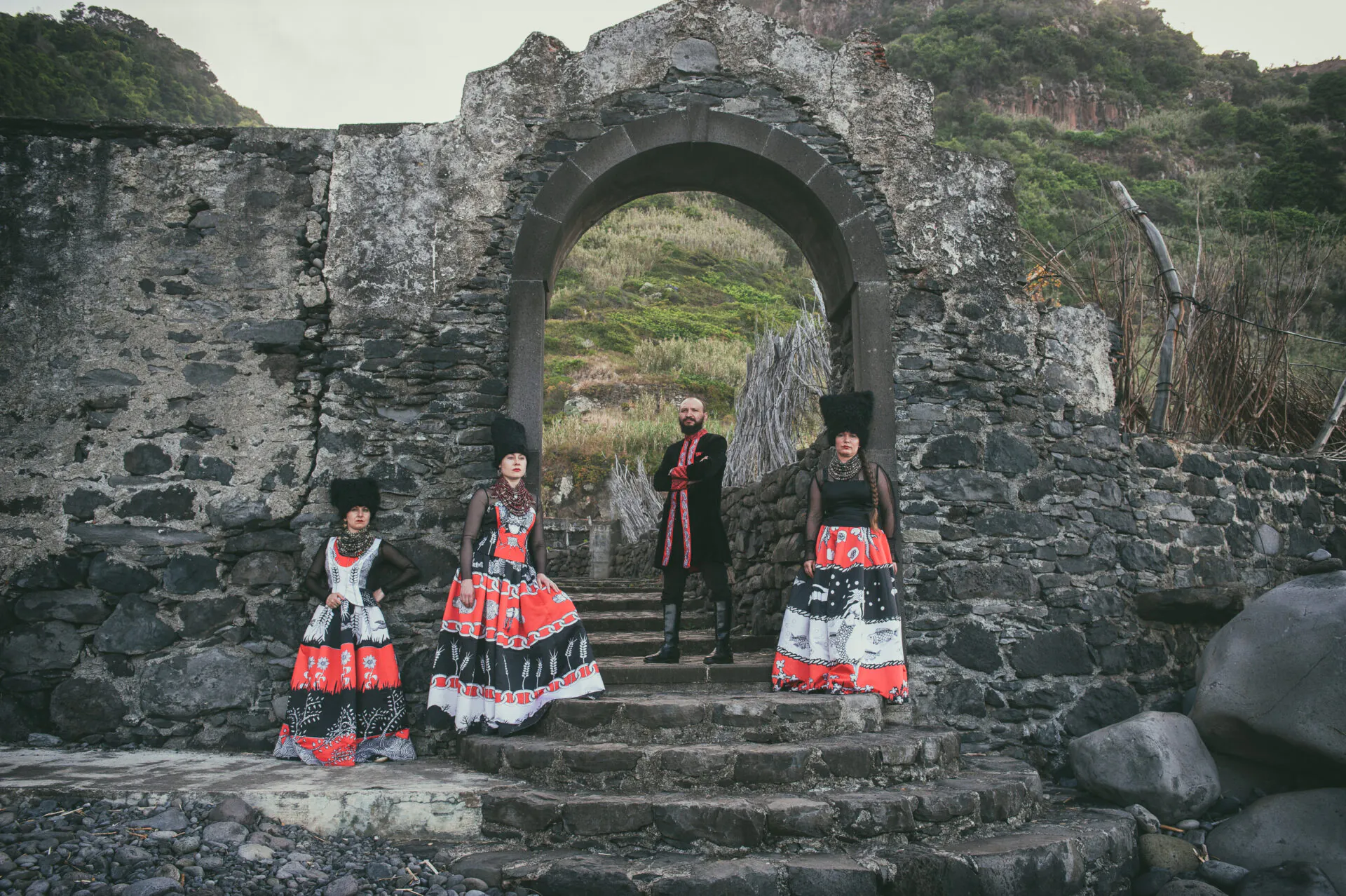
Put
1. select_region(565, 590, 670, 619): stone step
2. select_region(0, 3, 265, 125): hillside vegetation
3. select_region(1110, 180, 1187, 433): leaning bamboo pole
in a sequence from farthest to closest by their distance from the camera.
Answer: select_region(0, 3, 265, 125): hillside vegetation < select_region(565, 590, 670, 619): stone step < select_region(1110, 180, 1187, 433): leaning bamboo pole

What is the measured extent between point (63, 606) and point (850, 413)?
183 inches

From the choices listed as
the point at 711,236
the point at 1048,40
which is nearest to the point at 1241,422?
the point at 711,236

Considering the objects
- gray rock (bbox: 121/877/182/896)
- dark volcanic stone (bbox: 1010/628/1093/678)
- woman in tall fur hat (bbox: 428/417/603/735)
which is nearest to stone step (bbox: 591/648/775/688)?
woman in tall fur hat (bbox: 428/417/603/735)

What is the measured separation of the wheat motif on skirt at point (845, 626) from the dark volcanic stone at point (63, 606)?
3884 millimetres

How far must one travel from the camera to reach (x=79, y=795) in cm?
350

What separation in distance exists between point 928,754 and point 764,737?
2.57 feet

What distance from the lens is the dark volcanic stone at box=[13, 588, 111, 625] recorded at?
4.80 m

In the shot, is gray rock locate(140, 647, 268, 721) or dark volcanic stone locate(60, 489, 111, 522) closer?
gray rock locate(140, 647, 268, 721)

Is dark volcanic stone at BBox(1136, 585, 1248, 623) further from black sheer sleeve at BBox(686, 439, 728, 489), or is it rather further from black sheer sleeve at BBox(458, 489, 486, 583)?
black sheer sleeve at BBox(458, 489, 486, 583)

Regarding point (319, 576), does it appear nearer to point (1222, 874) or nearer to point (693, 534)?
point (693, 534)

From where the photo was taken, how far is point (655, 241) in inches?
1229

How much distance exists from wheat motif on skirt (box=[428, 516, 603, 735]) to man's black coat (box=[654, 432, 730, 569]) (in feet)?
3.06

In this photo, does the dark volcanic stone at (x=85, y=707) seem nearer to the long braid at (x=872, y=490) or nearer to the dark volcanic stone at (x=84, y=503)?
the dark volcanic stone at (x=84, y=503)

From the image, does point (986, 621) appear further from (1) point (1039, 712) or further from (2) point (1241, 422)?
(2) point (1241, 422)
